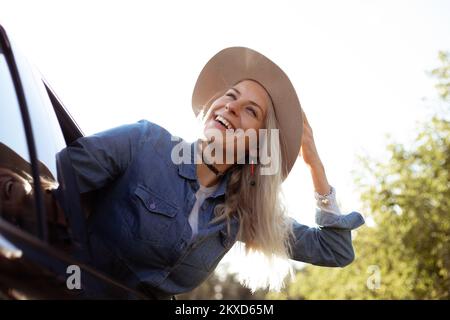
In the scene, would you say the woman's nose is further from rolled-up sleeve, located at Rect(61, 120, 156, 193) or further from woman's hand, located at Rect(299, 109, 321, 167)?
rolled-up sleeve, located at Rect(61, 120, 156, 193)

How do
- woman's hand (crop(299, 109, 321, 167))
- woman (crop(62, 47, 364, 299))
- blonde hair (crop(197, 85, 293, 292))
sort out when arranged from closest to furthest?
1. woman (crop(62, 47, 364, 299))
2. blonde hair (crop(197, 85, 293, 292))
3. woman's hand (crop(299, 109, 321, 167))

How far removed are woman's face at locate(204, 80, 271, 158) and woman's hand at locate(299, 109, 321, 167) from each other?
0.26 meters

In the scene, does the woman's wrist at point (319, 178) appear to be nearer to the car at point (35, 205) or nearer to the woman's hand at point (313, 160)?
the woman's hand at point (313, 160)

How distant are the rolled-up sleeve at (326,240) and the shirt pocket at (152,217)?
3.27 ft

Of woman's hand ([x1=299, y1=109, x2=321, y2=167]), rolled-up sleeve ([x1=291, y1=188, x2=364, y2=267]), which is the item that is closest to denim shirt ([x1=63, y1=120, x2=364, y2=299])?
rolled-up sleeve ([x1=291, y1=188, x2=364, y2=267])

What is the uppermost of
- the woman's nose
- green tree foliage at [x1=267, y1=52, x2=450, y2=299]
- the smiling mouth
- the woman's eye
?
green tree foliage at [x1=267, y1=52, x2=450, y2=299]

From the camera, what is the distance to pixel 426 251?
12.2m

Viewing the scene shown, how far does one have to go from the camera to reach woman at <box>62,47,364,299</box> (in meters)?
2.27

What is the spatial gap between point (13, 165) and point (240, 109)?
5.41ft

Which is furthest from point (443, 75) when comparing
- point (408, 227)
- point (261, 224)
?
point (261, 224)

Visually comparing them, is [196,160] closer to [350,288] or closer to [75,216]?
[75,216]

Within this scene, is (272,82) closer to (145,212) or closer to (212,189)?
(212,189)

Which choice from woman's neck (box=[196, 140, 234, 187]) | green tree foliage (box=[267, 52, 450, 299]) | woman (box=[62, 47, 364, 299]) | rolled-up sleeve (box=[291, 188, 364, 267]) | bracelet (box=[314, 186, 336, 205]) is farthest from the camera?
green tree foliage (box=[267, 52, 450, 299])

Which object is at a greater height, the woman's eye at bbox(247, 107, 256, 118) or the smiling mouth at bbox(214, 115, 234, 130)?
the woman's eye at bbox(247, 107, 256, 118)
